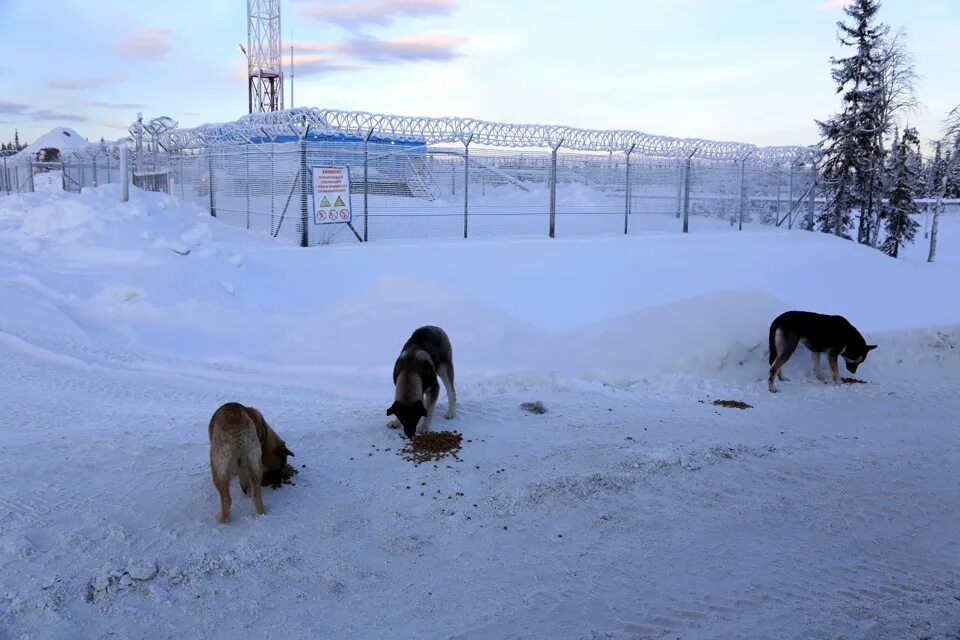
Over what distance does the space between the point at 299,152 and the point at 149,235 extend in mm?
3257

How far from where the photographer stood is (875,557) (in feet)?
17.0

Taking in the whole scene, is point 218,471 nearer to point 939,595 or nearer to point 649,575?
point 649,575

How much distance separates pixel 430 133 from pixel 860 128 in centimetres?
1680

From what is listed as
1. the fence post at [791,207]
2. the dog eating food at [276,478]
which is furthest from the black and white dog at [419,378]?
the fence post at [791,207]

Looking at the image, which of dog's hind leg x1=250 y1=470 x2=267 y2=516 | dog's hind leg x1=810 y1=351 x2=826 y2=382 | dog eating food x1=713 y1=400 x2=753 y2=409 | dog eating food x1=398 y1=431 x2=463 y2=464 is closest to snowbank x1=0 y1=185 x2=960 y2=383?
dog's hind leg x1=810 y1=351 x2=826 y2=382

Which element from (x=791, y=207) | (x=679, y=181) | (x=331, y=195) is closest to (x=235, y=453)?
(x=331, y=195)

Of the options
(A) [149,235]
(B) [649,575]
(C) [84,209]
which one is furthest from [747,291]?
(C) [84,209]

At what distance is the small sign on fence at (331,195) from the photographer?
15648 millimetres

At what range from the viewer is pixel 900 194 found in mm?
28078

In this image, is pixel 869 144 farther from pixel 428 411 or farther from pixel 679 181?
pixel 428 411

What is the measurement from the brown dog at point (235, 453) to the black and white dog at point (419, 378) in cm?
170

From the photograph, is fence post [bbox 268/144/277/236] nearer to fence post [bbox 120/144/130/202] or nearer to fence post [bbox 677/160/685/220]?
fence post [bbox 120/144/130/202]

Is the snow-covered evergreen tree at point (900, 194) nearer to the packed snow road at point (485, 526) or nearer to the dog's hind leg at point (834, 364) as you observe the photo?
the dog's hind leg at point (834, 364)

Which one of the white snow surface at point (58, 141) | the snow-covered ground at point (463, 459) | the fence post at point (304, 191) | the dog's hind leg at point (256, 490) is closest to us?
the snow-covered ground at point (463, 459)
